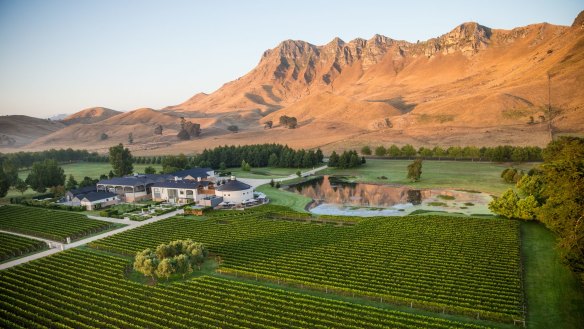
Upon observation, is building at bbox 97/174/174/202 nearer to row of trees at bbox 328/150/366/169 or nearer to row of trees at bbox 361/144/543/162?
row of trees at bbox 328/150/366/169

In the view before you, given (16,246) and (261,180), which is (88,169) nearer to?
(261,180)

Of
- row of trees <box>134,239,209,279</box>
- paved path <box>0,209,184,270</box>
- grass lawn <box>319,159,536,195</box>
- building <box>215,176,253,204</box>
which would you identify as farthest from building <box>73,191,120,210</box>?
grass lawn <box>319,159,536,195</box>

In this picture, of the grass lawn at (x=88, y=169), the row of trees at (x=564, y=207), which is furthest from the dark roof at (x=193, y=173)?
the row of trees at (x=564, y=207)

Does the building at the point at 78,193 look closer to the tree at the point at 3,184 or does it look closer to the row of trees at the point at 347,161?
the tree at the point at 3,184

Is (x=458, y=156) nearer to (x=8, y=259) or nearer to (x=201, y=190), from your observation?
(x=201, y=190)

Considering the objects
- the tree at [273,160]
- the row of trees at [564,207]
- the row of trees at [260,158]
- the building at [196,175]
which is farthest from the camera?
the tree at [273,160]

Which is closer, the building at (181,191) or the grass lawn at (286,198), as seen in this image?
the grass lawn at (286,198)

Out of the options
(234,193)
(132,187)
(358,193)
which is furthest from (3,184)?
(358,193)
